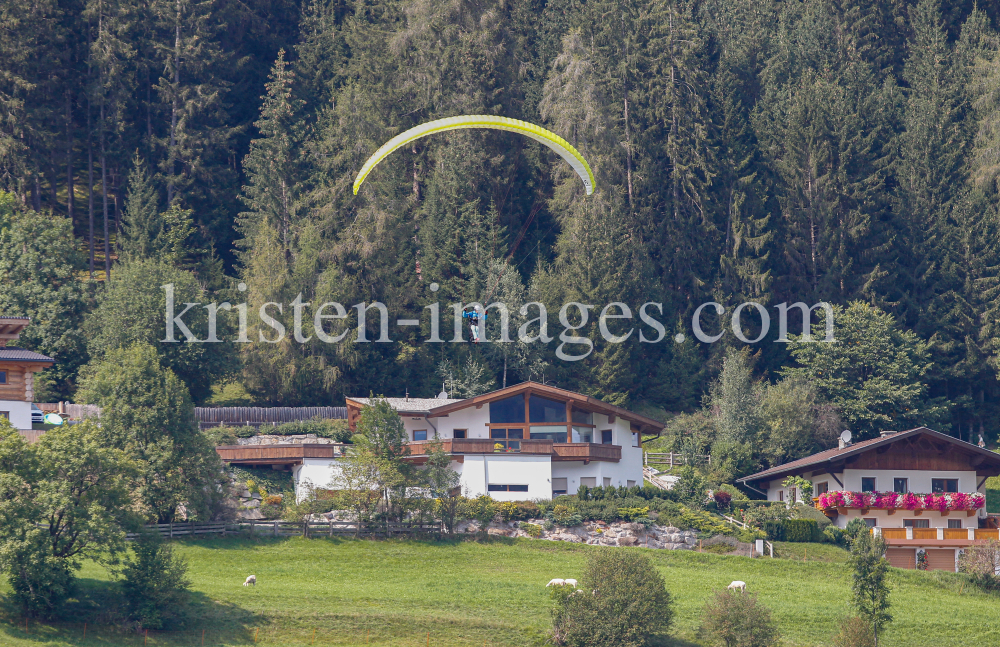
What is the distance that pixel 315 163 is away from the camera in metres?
83.5

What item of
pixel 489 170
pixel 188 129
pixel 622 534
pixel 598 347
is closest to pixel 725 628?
pixel 622 534

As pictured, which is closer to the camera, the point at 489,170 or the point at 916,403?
the point at 916,403

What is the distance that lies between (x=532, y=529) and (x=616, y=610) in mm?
13496

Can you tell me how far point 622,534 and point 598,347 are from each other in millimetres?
23846

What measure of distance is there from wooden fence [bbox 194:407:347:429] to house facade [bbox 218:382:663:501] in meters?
3.02

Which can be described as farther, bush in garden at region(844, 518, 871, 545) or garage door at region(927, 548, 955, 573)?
garage door at region(927, 548, 955, 573)

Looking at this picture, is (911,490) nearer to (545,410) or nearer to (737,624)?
(545,410)

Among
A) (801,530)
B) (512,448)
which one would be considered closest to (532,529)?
(512,448)

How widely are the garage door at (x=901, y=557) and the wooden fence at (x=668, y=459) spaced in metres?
11.9

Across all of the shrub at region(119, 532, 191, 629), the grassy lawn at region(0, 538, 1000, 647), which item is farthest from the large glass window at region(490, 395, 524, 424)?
the shrub at region(119, 532, 191, 629)

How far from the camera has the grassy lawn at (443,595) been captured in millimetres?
40438

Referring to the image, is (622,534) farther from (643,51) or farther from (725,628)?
(643,51)

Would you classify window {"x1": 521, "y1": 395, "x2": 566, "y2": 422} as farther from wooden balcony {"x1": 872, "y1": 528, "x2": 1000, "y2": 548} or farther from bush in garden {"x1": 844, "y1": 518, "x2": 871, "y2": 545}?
wooden balcony {"x1": 872, "y1": 528, "x2": 1000, "y2": 548}

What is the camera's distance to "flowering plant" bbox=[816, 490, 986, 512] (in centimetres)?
5884
